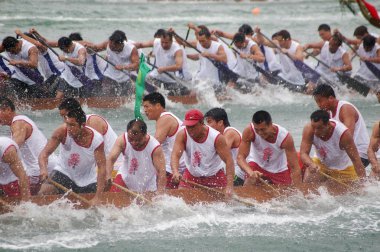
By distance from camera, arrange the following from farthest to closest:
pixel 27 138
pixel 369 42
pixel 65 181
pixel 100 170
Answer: pixel 369 42 < pixel 65 181 < pixel 27 138 < pixel 100 170

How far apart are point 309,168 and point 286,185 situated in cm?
34

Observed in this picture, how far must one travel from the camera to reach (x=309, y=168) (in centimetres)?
926

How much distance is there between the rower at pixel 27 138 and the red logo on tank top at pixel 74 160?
334mm

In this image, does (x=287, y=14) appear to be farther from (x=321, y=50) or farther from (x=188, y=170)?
(x=188, y=170)

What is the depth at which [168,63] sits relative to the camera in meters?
14.9

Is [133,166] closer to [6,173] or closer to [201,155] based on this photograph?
[201,155]

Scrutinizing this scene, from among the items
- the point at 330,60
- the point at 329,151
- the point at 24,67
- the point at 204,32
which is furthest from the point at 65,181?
the point at 330,60

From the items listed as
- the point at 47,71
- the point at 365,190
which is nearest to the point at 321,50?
the point at 47,71

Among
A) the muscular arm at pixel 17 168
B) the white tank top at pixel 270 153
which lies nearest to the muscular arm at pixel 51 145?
the muscular arm at pixel 17 168

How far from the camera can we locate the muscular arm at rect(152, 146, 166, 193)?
8656mm

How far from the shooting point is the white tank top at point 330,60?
1609 centimetres

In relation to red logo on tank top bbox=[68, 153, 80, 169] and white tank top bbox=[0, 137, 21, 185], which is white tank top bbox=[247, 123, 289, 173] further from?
white tank top bbox=[0, 137, 21, 185]

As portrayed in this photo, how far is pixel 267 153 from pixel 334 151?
32.0 inches

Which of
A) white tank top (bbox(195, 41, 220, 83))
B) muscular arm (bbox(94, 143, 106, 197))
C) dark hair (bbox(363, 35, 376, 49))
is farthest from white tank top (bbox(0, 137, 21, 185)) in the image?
dark hair (bbox(363, 35, 376, 49))
